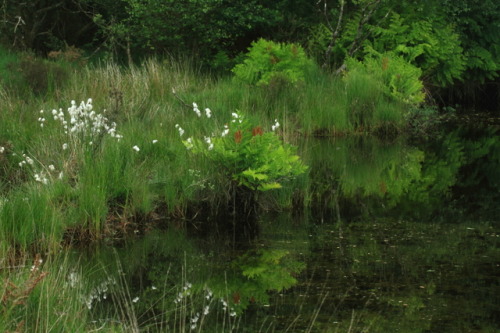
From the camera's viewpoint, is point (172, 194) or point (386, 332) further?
point (172, 194)

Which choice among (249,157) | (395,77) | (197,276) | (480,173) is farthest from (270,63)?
(197,276)

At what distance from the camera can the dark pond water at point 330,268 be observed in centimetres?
555

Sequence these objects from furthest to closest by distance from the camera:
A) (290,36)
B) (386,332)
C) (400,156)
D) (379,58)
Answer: (290,36) → (379,58) → (400,156) → (386,332)

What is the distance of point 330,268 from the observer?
6758mm

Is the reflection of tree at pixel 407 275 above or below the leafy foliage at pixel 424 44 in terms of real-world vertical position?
below

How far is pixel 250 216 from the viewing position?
8.77 m

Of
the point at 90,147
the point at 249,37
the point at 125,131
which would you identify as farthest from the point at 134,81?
the point at 249,37

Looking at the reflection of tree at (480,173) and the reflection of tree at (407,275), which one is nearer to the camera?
the reflection of tree at (407,275)

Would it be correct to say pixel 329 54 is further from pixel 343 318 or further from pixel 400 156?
pixel 343 318

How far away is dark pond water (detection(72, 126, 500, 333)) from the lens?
555 cm

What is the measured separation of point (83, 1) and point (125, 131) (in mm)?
10237

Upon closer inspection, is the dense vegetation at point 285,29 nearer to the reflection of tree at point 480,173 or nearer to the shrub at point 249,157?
the reflection of tree at point 480,173

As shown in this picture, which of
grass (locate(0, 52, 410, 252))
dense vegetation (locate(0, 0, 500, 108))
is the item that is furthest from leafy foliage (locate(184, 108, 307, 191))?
dense vegetation (locate(0, 0, 500, 108))

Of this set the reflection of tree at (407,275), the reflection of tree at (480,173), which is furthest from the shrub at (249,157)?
the reflection of tree at (480,173)
